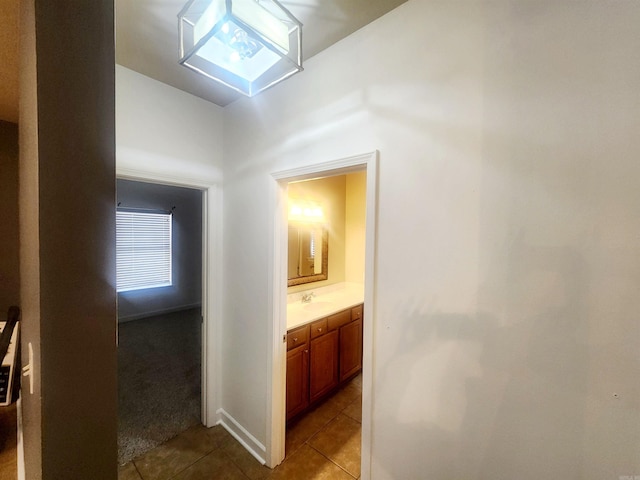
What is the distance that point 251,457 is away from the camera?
6.35 ft

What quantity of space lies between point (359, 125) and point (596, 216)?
3.45 ft

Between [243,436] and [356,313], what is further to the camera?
[356,313]

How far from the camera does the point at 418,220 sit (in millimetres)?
1172

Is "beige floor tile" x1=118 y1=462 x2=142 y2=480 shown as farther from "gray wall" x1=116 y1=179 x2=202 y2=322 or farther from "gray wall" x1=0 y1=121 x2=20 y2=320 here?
"gray wall" x1=116 y1=179 x2=202 y2=322

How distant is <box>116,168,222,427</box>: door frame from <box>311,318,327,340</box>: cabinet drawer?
34.2 inches

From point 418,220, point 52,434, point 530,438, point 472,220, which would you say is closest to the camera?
point 52,434

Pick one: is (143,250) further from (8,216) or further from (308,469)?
(308,469)

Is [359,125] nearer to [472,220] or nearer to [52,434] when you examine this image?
[472,220]

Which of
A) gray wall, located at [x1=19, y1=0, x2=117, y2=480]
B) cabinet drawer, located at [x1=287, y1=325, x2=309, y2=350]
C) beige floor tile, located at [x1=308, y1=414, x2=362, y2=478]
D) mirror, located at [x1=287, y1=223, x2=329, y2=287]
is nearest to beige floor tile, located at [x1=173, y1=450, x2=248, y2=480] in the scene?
beige floor tile, located at [x1=308, y1=414, x2=362, y2=478]

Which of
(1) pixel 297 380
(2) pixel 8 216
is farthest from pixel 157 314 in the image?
(1) pixel 297 380

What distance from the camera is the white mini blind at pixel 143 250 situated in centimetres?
474

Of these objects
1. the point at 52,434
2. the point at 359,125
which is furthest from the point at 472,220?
the point at 52,434

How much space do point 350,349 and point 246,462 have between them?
4.44ft

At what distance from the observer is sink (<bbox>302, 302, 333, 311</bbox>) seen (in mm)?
2596
